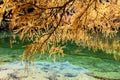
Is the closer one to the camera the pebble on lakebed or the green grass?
the pebble on lakebed

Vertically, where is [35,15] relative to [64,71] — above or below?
above

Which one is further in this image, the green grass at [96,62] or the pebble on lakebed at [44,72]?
the green grass at [96,62]

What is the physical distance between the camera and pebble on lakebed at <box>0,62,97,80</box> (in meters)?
4.18

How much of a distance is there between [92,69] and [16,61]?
1.29 metres

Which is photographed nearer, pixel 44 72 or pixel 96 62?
pixel 44 72

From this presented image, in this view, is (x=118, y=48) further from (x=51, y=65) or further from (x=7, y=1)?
(x=7, y=1)

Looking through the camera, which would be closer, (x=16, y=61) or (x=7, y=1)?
(x=7, y=1)

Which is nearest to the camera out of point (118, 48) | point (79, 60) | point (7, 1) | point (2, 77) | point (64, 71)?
point (7, 1)

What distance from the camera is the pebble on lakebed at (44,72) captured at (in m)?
4.18

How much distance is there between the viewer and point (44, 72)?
176 inches

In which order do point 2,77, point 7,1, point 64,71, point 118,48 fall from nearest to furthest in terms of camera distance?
point 7,1, point 2,77, point 64,71, point 118,48

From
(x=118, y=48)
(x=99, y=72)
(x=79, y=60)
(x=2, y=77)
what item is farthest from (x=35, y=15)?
(x=118, y=48)

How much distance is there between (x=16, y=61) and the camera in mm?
5387

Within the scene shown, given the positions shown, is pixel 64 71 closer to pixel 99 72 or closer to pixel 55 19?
pixel 99 72
